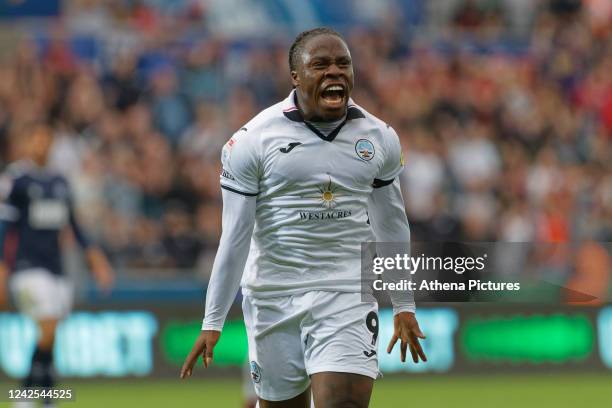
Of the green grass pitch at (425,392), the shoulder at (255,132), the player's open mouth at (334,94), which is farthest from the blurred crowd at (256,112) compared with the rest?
the player's open mouth at (334,94)

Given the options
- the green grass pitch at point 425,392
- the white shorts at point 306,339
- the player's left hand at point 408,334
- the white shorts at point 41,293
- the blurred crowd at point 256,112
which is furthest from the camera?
the blurred crowd at point 256,112

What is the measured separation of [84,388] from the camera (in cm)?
1232

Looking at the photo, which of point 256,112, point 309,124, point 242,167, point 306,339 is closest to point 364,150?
point 309,124

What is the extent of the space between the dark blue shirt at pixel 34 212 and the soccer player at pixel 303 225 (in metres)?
5.38

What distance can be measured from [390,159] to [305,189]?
0.47 m

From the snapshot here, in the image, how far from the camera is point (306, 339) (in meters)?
6.02

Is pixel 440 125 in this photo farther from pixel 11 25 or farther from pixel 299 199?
pixel 299 199

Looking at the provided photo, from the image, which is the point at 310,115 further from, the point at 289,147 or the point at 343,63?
the point at 343,63

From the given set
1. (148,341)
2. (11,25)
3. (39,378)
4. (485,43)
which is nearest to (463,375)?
(148,341)

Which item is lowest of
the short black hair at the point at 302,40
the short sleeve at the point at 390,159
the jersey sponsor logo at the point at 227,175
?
the jersey sponsor logo at the point at 227,175

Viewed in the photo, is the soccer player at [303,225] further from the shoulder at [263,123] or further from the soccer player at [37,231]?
the soccer player at [37,231]

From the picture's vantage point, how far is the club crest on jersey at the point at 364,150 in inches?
239

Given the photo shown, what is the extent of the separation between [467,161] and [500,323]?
10.2 ft

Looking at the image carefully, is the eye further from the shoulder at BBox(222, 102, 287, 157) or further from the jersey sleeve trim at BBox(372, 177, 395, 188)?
the jersey sleeve trim at BBox(372, 177, 395, 188)
